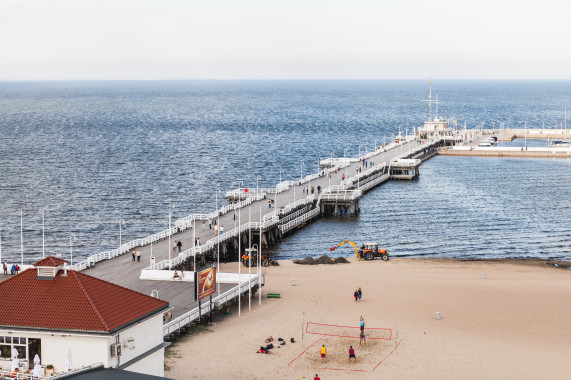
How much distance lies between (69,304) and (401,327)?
21.2 metres

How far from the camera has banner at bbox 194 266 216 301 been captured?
1629 inches

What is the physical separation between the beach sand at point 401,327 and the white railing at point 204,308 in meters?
0.95

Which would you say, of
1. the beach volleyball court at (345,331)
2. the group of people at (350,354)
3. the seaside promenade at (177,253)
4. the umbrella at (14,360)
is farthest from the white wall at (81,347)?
the beach volleyball court at (345,331)

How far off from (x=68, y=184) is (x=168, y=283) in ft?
186

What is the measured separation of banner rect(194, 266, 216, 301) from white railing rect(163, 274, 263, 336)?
94cm

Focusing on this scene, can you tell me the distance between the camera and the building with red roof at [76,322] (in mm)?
26766

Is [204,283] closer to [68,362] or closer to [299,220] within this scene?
[68,362]

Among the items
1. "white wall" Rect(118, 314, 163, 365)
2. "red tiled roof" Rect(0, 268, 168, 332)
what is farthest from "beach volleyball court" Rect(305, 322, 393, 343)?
"red tiled roof" Rect(0, 268, 168, 332)

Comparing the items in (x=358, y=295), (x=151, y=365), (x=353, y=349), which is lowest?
(x=353, y=349)

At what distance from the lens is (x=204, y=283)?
1654 inches

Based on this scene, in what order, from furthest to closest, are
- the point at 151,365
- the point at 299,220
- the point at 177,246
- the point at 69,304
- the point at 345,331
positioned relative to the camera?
1. the point at 299,220
2. the point at 177,246
3. the point at 345,331
4. the point at 151,365
5. the point at 69,304

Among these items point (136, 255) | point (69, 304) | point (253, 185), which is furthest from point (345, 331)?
point (253, 185)

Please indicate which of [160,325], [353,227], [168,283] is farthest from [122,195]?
[160,325]

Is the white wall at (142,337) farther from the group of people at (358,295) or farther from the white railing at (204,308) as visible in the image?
the group of people at (358,295)
